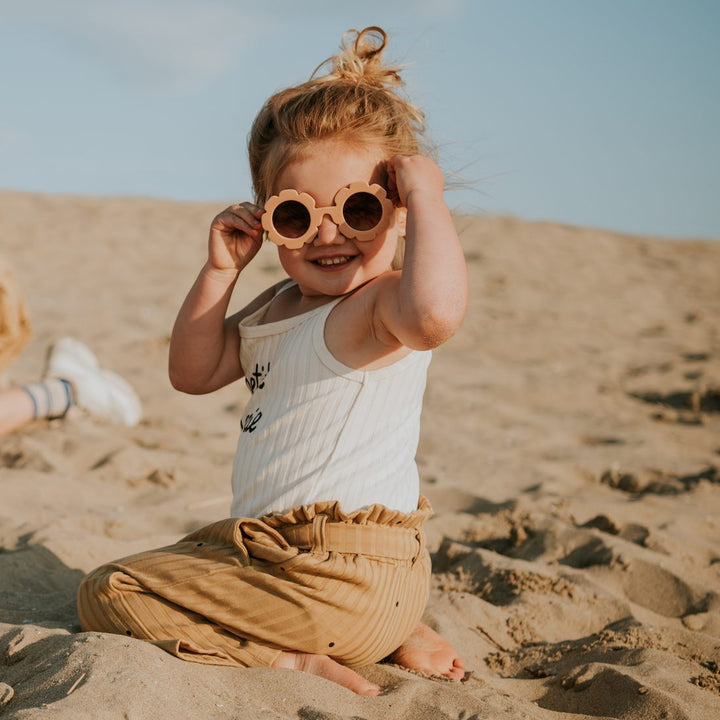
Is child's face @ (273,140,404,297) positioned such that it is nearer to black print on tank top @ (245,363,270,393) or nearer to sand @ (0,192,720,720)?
black print on tank top @ (245,363,270,393)

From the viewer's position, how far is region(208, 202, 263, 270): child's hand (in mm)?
2287

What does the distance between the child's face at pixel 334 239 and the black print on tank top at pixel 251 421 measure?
0.35 m

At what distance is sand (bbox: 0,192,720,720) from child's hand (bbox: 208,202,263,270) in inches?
38.9

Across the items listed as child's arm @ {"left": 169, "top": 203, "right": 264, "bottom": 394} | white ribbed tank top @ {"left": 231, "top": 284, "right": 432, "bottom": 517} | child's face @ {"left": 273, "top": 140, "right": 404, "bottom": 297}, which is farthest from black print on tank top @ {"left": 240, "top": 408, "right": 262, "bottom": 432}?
child's face @ {"left": 273, "top": 140, "right": 404, "bottom": 297}

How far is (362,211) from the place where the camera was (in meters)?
2.10

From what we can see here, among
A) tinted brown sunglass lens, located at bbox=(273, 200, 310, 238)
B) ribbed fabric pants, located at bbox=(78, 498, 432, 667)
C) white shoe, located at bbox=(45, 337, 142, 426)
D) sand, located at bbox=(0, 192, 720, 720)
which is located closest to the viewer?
sand, located at bbox=(0, 192, 720, 720)

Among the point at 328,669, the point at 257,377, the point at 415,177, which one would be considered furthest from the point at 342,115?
the point at 328,669

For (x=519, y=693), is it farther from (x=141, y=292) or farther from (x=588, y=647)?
(x=141, y=292)

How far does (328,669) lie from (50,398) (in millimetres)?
2934

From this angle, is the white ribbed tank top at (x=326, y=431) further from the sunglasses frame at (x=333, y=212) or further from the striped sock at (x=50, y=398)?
the striped sock at (x=50, y=398)

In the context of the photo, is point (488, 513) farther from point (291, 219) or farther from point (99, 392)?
point (99, 392)

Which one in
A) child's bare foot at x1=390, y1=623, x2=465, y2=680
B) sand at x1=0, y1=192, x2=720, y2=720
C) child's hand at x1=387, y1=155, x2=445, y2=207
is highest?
child's hand at x1=387, y1=155, x2=445, y2=207

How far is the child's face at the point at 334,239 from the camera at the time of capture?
7.01 feet

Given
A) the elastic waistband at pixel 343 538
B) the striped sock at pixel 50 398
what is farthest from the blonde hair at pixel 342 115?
the striped sock at pixel 50 398
